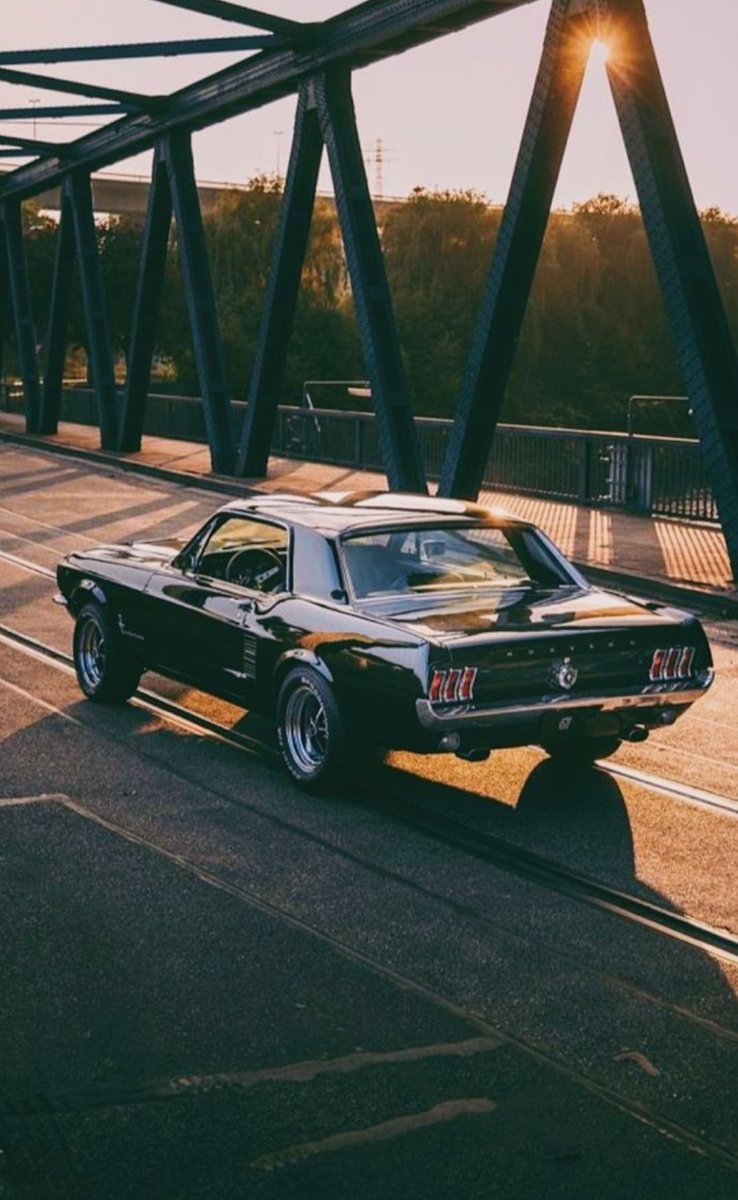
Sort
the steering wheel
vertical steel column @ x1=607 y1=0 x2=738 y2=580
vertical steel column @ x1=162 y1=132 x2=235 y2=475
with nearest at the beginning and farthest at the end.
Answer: the steering wheel, vertical steel column @ x1=607 y1=0 x2=738 y2=580, vertical steel column @ x1=162 y1=132 x2=235 y2=475

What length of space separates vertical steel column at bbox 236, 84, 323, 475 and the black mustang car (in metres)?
14.3

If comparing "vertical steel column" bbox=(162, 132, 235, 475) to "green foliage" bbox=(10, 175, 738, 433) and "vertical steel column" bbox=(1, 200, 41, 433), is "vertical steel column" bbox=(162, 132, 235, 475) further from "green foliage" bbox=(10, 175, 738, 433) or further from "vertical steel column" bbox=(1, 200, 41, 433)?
"green foliage" bbox=(10, 175, 738, 433)

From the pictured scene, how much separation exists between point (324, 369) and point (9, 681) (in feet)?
139

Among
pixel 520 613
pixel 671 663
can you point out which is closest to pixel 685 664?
pixel 671 663

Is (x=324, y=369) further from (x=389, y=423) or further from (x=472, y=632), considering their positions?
(x=472, y=632)

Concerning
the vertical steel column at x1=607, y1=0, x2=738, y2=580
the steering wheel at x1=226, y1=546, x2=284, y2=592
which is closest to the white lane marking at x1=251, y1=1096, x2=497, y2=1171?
the steering wheel at x1=226, y1=546, x2=284, y2=592

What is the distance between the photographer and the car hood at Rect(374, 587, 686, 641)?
326 inches

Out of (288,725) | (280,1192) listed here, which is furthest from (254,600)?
(280,1192)

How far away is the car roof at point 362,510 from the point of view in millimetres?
9352

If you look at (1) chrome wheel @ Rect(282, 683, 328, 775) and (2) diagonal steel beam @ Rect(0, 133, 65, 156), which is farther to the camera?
(2) diagonal steel beam @ Rect(0, 133, 65, 156)

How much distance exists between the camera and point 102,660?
1098 cm

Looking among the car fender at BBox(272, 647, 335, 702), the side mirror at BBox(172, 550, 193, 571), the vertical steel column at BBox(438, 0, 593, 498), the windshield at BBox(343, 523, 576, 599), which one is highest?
the vertical steel column at BBox(438, 0, 593, 498)

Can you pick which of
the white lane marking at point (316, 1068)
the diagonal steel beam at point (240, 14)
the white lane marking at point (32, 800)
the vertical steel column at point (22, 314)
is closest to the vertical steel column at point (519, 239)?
the diagonal steel beam at point (240, 14)

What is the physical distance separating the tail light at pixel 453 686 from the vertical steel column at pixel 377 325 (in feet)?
43.4
